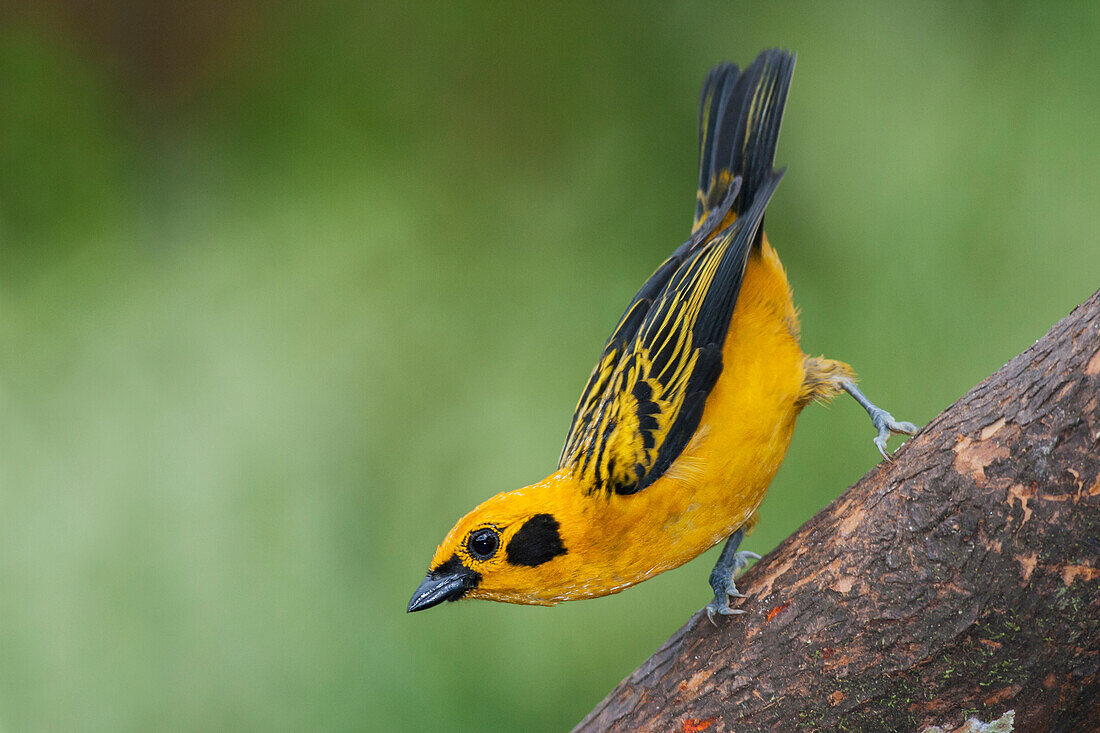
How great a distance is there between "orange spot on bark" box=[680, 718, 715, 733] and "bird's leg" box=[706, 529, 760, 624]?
0.83 feet

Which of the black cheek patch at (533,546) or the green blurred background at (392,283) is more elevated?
the green blurred background at (392,283)

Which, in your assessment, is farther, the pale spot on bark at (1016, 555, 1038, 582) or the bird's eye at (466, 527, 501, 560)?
the bird's eye at (466, 527, 501, 560)

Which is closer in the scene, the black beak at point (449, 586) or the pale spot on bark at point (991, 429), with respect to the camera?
the pale spot on bark at point (991, 429)

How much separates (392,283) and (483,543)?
2432 millimetres

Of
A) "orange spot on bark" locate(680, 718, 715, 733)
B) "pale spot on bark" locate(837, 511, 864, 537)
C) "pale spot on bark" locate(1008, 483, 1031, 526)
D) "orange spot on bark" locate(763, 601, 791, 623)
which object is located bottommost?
"pale spot on bark" locate(1008, 483, 1031, 526)

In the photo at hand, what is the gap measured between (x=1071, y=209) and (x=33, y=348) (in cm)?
480

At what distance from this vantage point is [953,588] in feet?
6.67

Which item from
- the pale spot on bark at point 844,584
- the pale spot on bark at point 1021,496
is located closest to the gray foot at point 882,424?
the pale spot on bark at point 844,584

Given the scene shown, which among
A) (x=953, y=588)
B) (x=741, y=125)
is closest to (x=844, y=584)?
(x=953, y=588)

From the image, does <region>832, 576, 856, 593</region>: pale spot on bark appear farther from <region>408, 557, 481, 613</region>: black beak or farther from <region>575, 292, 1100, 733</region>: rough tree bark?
<region>408, 557, 481, 613</region>: black beak

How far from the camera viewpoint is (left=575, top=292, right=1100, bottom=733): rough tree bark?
189 cm

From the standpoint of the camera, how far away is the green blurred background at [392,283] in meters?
4.21

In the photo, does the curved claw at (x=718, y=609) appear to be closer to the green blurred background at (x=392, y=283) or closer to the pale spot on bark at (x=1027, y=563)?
the pale spot on bark at (x=1027, y=563)

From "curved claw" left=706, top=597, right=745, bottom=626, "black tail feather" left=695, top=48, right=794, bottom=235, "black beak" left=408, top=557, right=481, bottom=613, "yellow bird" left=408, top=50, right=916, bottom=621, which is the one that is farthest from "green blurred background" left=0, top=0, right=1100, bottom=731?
"curved claw" left=706, top=597, right=745, bottom=626
